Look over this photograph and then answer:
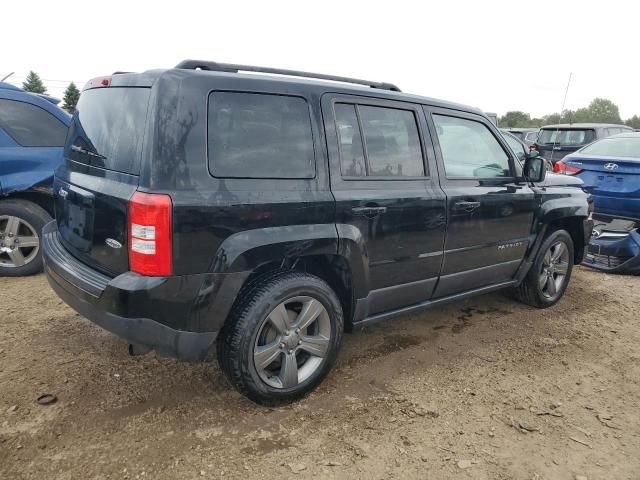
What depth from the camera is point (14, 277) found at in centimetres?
467

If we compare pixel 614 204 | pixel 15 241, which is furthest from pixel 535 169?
pixel 15 241

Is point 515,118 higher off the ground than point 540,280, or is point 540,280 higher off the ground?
point 515,118

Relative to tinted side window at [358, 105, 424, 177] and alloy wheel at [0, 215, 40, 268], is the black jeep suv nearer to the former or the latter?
tinted side window at [358, 105, 424, 177]

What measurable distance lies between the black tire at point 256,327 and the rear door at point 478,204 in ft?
3.98

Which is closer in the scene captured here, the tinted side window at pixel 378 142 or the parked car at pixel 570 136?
the tinted side window at pixel 378 142

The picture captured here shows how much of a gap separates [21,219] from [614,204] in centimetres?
680

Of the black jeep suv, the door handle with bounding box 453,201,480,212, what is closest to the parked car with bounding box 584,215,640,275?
the door handle with bounding box 453,201,480,212

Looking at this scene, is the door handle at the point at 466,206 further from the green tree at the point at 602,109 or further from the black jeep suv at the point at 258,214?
the green tree at the point at 602,109

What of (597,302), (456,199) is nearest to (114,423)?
(456,199)

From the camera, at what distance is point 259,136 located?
2551 mm

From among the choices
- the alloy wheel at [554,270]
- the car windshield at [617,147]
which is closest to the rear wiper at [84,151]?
the alloy wheel at [554,270]

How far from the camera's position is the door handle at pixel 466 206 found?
3408 millimetres

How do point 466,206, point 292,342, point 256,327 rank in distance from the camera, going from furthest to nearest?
point 466,206
point 292,342
point 256,327

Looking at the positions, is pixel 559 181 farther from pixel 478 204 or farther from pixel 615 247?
pixel 615 247
